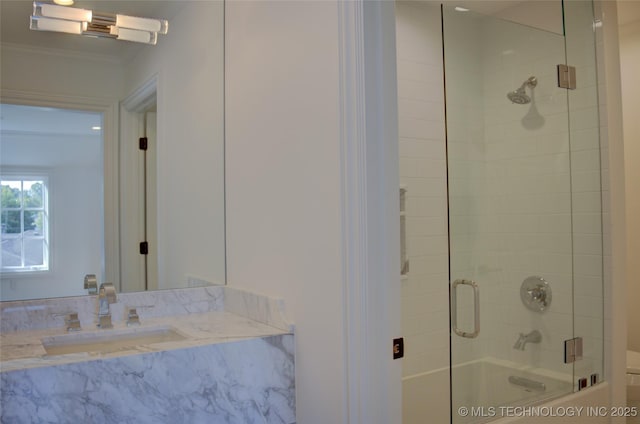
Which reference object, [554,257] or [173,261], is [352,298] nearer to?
[173,261]

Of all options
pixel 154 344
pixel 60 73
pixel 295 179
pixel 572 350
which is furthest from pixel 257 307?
pixel 572 350

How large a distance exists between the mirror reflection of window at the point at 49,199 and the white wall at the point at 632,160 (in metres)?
3.30

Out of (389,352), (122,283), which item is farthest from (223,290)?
(389,352)

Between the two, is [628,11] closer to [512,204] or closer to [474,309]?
[512,204]

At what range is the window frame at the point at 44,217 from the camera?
187 centimetres

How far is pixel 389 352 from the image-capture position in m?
1.54

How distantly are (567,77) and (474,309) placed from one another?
119 cm

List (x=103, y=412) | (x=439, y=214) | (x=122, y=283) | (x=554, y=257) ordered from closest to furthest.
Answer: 1. (x=103, y=412)
2. (x=122, y=283)
3. (x=554, y=257)
4. (x=439, y=214)

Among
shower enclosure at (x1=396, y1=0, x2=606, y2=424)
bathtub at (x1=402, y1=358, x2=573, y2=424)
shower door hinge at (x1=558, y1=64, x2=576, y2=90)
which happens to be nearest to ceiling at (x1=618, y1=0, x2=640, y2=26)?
shower enclosure at (x1=396, y1=0, x2=606, y2=424)

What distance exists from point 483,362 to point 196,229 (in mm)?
1399

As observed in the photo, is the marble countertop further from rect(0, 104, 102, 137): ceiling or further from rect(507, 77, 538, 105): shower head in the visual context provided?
rect(507, 77, 538, 105): shower head

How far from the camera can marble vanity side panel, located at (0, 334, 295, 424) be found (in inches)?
55.2

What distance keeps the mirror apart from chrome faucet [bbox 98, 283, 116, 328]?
0.10 m

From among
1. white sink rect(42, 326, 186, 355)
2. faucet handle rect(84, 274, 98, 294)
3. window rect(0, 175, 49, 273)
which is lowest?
white sink rect(42, 326, 186, 355)
